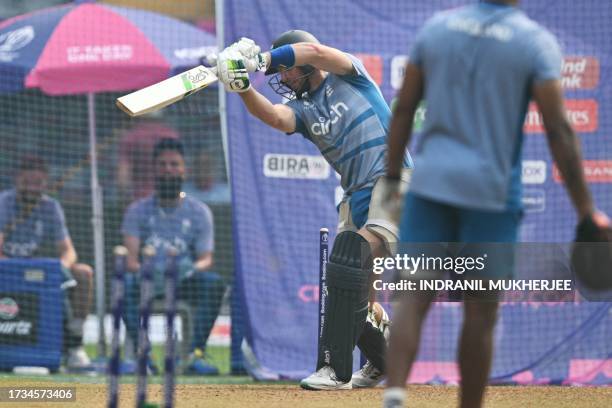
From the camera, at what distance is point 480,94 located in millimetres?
4348

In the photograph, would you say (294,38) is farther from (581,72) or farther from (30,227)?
(30,227)

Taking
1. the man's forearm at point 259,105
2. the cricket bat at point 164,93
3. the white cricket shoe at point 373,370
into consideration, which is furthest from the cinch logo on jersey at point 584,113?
the cricket bat at point 164,93

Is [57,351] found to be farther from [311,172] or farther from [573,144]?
[573,144]

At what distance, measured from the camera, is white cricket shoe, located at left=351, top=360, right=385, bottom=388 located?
23.8ft

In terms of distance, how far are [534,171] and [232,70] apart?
3649mm

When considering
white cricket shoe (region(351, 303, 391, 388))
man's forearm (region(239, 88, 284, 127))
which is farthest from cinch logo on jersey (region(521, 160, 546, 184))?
man's forearm (region(239, 88, 284, 127))

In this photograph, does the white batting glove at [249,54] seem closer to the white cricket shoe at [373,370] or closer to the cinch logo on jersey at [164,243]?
the white cricket shoe at [373,370]

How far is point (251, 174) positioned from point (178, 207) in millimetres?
1078

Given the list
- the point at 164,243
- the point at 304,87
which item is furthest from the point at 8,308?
the point at 304,87

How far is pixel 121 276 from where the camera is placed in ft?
14.7

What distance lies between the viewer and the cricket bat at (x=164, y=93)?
5965mm

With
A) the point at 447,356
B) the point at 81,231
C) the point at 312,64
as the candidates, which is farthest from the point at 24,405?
the point at 81,231

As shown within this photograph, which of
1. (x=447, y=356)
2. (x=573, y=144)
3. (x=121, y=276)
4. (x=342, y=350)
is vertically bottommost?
(x=447, y=356)

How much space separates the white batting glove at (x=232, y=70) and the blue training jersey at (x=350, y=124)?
1.83 feet
